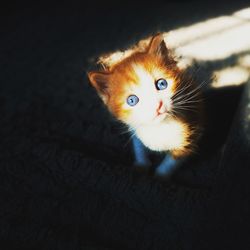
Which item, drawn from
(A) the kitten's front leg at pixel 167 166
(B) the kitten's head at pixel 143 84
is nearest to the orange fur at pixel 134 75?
(B) the kitten's head at pixel 143 84

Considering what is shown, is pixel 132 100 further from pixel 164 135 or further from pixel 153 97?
pixel 164 135

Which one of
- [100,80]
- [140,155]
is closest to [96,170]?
[140,155]

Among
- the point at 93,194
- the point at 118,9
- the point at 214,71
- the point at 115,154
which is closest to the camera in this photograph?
the point at 93,194

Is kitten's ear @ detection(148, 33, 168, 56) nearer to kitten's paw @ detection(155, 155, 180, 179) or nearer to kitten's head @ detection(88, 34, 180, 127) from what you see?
kitten's head @ detection(88, 34, 180, 127)

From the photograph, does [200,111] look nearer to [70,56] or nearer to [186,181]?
[186,181]

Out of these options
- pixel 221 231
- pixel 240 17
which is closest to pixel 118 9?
pixel 240 17

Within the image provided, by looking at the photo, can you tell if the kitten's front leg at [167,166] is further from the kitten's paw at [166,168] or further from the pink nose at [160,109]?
the pink nose at [160,109]
